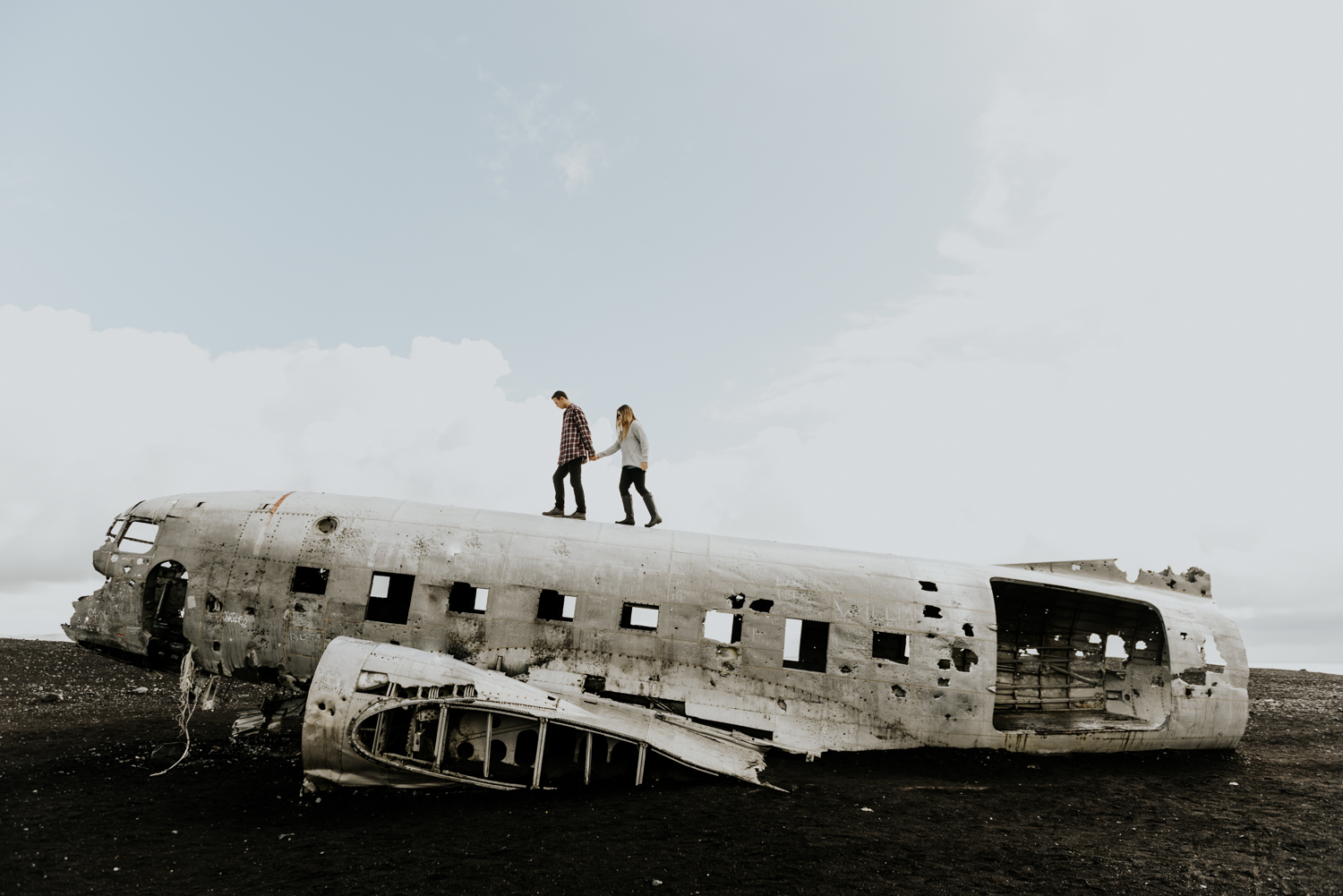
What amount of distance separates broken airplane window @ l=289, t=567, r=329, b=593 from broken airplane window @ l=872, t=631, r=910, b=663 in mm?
9152

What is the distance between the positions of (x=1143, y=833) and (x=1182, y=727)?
4.24 metres

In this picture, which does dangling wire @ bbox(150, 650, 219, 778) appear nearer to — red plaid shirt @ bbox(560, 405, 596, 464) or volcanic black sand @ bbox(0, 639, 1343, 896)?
volcanic black sand @ bbox(0, 639, 1343, 896)

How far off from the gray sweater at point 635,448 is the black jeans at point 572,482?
2.86 feet

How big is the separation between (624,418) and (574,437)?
1018 mm

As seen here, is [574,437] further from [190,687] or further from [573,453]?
[190,687]

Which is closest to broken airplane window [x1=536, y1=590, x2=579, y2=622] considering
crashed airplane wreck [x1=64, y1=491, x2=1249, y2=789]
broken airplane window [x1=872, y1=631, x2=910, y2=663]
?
crashed airplane wreck [x1=64, y1=491, x2=1249, y2=789]

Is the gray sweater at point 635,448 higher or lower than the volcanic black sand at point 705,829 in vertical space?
higher

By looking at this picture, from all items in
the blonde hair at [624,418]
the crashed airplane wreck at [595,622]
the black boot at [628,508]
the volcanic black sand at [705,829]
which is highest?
the blonde hair at [624,418]

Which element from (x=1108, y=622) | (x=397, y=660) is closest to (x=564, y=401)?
(x=397, y=660)

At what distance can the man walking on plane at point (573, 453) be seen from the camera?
1434 cm

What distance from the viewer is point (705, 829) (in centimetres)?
964

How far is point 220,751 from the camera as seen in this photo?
1390 cm

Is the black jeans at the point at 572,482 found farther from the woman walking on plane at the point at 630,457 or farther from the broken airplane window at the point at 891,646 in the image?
the broken airplane window at the point at 891,646

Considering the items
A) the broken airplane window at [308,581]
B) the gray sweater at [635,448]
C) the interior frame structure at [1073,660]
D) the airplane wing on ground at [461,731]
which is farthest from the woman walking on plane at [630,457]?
the interior frame structure at [1073,660]
